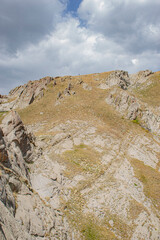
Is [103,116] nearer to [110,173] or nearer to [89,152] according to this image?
[89,152]

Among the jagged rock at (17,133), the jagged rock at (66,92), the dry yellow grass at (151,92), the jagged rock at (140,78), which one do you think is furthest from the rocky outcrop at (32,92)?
the jagged rock at (140,78)

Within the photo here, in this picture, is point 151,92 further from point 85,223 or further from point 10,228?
point 10,228

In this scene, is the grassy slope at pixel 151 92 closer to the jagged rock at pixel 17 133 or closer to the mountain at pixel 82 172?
the mountain at pixel 82 172

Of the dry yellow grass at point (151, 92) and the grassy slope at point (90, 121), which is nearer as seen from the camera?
the grassy slope at point (90, 121)

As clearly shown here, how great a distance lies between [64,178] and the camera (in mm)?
22688

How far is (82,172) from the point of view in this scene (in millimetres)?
24391

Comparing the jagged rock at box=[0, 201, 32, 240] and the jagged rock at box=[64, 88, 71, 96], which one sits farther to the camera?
the jagged rock at box=[64, 88, 71, 96]

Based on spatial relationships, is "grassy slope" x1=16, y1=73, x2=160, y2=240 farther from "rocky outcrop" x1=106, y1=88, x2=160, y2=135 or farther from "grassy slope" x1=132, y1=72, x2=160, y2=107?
"rocky outcrop" x1=106, y1=88, x2=160, y2=135

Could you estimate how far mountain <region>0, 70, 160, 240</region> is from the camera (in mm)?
12977

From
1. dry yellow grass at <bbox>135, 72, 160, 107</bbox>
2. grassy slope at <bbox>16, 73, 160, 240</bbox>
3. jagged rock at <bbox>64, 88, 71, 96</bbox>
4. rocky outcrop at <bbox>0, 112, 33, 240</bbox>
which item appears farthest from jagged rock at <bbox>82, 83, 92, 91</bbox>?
rocky outcrop at <bbox>0, 112, 33, 240</bbox>

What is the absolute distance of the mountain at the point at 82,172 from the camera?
1298 cm

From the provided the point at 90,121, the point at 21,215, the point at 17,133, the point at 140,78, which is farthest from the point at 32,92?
the point at 21,215

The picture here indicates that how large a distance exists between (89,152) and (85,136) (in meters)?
7.41

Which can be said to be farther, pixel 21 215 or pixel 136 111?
pixel 136 111
